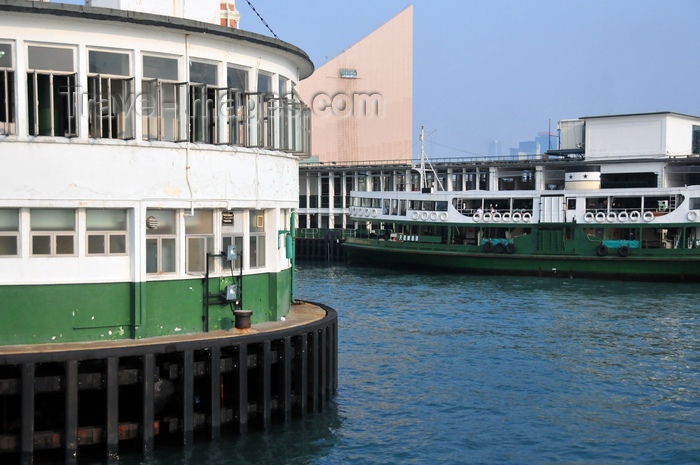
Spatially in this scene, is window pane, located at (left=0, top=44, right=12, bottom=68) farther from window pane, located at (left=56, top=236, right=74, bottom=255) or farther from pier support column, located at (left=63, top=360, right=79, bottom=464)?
pier support column, located at (left=63, top=360, right=79, bottom=464)

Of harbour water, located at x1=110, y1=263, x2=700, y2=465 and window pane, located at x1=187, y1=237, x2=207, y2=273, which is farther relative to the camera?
harbour water, located at x1=110, y1=263, x2=700, y2=465

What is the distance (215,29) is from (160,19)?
3.55ft

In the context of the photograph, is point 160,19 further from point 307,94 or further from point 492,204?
point 307,94

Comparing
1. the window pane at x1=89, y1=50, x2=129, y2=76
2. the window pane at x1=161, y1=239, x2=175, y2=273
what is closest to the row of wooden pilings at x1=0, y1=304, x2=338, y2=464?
the window pane at x1=161, y1=239, x2=175, y2=273

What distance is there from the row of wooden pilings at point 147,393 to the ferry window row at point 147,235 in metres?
1.78

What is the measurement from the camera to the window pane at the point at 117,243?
14.8 meters

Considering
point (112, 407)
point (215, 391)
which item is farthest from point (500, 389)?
point (112, 407)

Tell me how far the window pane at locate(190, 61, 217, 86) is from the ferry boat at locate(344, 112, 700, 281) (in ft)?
118

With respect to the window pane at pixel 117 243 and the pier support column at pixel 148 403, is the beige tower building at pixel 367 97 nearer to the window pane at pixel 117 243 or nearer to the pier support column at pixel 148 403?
the window pane at pixel 117 243

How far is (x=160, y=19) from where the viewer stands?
581 inches

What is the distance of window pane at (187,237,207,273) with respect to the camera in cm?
1573

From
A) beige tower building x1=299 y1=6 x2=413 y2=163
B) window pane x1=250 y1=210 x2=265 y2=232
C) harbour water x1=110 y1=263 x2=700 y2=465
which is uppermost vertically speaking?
beige tower building x1=299 y1=6 x2=413 y2=163

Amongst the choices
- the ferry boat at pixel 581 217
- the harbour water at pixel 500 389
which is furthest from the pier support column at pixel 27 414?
the ferry boat at pixel 581 217

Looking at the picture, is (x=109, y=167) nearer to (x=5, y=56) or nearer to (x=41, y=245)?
(x=41, y=245)
